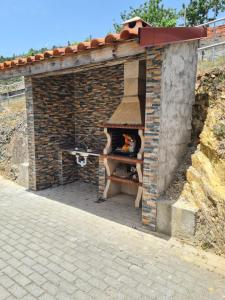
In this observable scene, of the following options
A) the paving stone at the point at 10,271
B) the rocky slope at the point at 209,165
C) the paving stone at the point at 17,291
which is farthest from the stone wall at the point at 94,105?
the paving stone at the point at 17,291

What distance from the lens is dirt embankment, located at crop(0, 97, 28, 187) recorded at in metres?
7.12

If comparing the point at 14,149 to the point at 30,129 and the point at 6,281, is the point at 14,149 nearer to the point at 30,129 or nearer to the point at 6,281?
the point at 30,129

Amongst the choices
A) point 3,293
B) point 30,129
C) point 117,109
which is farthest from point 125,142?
point 3,293

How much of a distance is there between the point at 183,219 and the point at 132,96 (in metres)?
2.69

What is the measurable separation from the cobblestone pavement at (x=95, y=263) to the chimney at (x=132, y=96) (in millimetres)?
2129

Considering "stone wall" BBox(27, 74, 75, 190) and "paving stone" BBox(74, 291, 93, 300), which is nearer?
"paving stone" BBox(74, 291, 93, 300)

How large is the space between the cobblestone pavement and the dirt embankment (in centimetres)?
241

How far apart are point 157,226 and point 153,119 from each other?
1869 millimetres

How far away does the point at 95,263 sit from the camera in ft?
11.1

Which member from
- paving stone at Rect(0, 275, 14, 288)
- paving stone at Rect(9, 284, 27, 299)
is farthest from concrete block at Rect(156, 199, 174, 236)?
paving stone at Rect(0, 275, 14, 288)

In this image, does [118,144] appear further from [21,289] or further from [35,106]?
[21,289]

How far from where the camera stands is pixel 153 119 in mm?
4031

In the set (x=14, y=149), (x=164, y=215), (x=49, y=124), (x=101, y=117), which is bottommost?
(x=164, y=215)

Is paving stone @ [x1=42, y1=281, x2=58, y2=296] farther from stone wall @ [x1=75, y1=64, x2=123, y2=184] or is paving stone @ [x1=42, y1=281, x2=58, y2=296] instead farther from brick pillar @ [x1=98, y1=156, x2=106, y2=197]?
stone wall @ [x1=75, y1=64, x2=123, y2=184]
